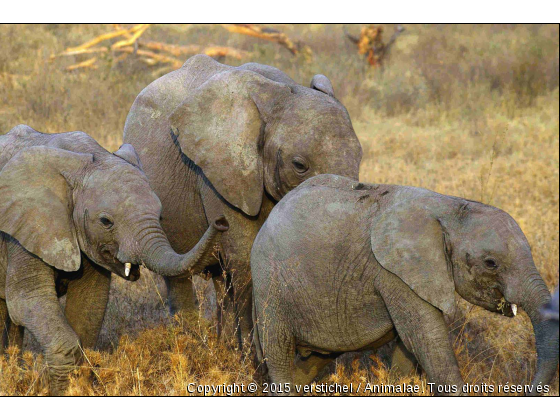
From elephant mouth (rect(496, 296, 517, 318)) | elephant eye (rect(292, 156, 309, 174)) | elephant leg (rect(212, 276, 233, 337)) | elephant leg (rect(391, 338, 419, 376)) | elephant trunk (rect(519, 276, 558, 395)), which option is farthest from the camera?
elephant leg (rect(212, 276, 233, 337))

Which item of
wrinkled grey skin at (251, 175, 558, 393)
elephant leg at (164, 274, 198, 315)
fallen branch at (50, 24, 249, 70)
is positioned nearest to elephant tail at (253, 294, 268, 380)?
wrinkled grey skin at (251, 175, 558, 393)

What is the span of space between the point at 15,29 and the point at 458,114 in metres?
7.83

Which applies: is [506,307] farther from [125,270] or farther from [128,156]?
[128,156]

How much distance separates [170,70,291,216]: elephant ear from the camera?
5.22m

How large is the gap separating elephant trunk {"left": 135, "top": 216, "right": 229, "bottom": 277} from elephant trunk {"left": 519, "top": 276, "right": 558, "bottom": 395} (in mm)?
1431

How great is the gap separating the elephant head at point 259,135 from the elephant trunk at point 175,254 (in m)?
0.95

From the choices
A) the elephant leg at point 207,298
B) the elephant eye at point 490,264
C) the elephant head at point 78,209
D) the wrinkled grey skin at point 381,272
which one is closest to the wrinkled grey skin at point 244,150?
the wrinkled grey skin at point 381,272

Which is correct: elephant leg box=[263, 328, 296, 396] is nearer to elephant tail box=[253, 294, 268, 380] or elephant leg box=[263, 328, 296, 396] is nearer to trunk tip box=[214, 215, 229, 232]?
elephant tail box=[253, 294, 268, 380]

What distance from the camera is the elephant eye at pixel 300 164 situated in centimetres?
506

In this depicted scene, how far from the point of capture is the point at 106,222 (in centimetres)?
448

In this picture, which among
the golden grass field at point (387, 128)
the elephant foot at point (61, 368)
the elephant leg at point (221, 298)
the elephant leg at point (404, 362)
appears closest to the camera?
the elephant foot at point (61, 368)

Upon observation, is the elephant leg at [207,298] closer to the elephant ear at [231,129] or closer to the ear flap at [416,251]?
the elephant ear at [231,129]

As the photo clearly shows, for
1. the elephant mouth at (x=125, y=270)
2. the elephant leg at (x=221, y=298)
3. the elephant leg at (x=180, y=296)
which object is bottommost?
the elephant leg at (x=180, y=296)

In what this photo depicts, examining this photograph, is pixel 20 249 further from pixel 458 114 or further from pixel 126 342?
pixel 458 114
